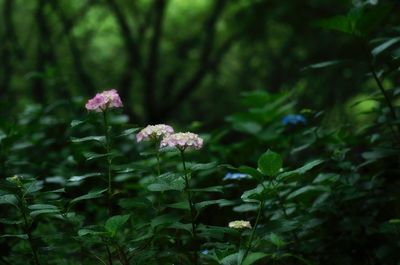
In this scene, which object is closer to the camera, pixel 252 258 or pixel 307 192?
pixel 252 258

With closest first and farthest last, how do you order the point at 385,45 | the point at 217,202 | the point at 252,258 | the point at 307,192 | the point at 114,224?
1. the point at 252,258
2. the point at 114,224
3. the point at 217,202
4. the point at 385,45
5. the point at 307,192

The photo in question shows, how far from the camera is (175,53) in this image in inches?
448

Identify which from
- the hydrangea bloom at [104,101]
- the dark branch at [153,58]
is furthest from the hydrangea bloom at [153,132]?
the dark branch at [153,58]

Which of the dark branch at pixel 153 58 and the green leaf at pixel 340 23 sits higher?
the dark branch at pixel 153 58

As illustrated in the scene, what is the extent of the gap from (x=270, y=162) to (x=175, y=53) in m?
10.1

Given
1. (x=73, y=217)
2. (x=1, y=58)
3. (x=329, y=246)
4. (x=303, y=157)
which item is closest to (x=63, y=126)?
(x=303, y=157)

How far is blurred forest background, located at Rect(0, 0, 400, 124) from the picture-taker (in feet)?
21.7

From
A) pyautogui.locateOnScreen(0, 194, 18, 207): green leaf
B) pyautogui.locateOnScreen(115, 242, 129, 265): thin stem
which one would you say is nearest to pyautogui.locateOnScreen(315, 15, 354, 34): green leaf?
pyautogui.locateOnScreen(115, 242, 129, 265): thin stem

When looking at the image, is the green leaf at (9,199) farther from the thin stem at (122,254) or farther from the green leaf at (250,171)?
the green leaf at (250,171)

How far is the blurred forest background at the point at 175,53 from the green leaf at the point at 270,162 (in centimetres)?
222

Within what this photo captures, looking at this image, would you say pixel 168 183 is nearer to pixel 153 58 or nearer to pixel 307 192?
pixel 307 192

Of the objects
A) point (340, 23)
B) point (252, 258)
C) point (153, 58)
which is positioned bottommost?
point (252, 258)

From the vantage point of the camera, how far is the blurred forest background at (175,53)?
6617 millimetres

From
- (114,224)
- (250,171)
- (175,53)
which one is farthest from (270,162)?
(175,53)
